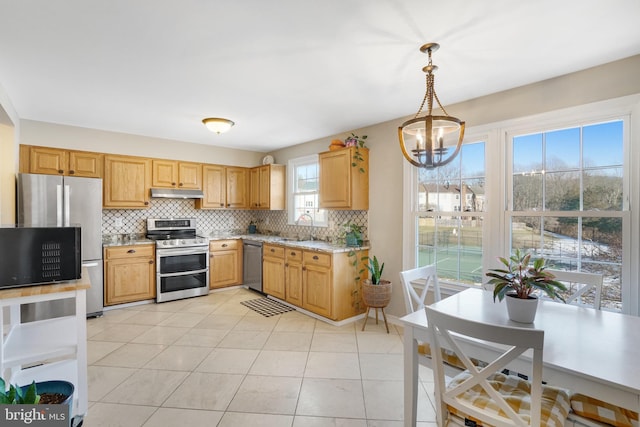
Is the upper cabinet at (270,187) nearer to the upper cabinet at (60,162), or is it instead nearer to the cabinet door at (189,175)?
the cabinet door at (189,175)

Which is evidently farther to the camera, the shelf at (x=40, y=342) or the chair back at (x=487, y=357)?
the shelf at (x=40, y=342)

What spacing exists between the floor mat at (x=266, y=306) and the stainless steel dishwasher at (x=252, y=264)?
12.6 inches

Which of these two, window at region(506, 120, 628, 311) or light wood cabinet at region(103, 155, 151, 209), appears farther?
light wood cabinet at region(103, 155, 151, 209)

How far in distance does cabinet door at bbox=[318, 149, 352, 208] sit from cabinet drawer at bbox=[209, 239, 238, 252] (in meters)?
1.89

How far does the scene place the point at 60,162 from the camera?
4.00m

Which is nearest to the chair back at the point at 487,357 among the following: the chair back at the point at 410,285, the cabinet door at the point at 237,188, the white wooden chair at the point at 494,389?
the white wooden chair at the point at 494,389

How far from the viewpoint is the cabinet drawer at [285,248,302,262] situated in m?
4.09

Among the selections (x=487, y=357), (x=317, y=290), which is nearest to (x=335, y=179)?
(x=317, y=290)

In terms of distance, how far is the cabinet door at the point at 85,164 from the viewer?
407cm

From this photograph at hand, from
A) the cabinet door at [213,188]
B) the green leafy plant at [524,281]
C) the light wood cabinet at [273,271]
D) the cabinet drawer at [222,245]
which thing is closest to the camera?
the green leafy plant at [524,281]

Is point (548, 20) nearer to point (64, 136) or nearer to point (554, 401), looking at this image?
point (554, 401)

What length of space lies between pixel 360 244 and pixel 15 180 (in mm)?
4074

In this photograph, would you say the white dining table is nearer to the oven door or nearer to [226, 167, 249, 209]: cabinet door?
the oven door

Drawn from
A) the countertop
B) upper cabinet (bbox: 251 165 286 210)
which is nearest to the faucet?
the countertop
